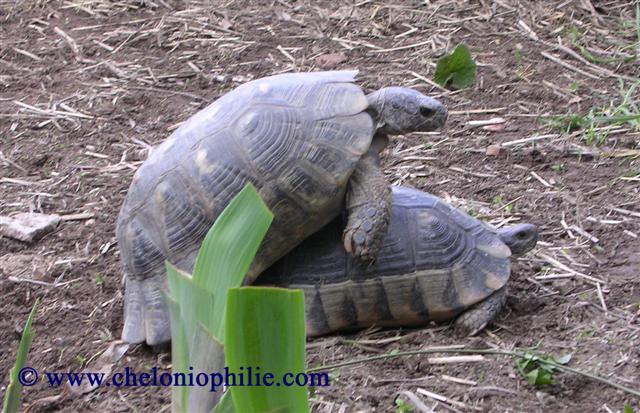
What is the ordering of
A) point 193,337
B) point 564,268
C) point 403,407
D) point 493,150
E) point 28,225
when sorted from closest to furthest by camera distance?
point 193,337 → point 403,407 → point 564,268 → point 28,225 → point 493,150

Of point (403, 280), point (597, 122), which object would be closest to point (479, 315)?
point (403, 280)

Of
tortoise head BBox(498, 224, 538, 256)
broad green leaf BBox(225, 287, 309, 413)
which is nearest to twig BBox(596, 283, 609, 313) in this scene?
tortoise head BBox(498, 224, 538, 256)

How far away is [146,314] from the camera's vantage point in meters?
3.02

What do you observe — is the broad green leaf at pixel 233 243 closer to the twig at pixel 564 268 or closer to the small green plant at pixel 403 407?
the small green plant at pixel 403 407

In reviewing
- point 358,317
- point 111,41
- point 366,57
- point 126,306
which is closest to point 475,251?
point 358,317

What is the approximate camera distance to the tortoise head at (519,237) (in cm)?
321

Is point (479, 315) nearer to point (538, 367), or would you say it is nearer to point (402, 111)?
point (538, 367)

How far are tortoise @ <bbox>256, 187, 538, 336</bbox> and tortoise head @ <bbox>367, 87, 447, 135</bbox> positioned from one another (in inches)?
12.1

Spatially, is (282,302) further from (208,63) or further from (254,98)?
(208,63)

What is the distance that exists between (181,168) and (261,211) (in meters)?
1.65

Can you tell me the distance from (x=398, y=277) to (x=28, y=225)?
Answer: 1491 millimetres

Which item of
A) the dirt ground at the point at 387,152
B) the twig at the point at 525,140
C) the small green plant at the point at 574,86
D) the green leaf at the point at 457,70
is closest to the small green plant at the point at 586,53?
the dirt ground at the point at 387,152

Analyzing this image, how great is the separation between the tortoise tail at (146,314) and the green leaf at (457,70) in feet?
7.25

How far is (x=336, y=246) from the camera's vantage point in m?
3.09
